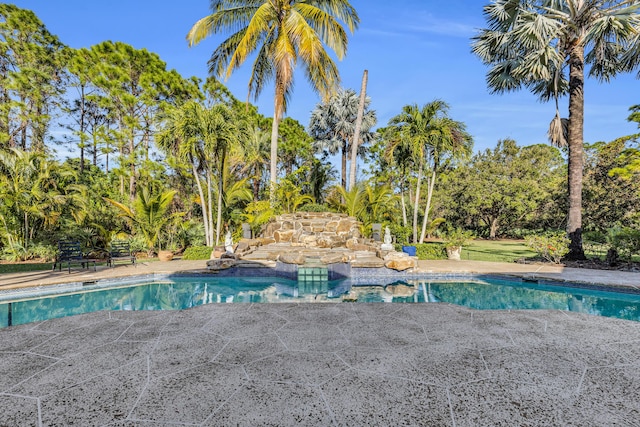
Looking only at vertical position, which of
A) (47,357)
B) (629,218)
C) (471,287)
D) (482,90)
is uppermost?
(482,90)

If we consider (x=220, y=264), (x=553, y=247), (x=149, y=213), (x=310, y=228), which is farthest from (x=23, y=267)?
(x=553, y=247)

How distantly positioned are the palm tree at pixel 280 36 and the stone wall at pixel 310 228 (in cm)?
209

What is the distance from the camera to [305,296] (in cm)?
643

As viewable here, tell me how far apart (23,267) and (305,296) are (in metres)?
8.76

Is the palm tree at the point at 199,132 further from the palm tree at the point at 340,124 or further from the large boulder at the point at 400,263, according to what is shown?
the palm tree at the point at 340,124

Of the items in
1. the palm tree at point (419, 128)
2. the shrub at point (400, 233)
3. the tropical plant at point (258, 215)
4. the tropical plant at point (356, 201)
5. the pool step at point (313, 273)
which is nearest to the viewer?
the pool step at point (313, 273)

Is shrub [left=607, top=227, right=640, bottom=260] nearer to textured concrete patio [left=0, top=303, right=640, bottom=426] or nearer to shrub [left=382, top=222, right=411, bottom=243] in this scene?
shrub [left=382, top=222, right=411, bottom=243]

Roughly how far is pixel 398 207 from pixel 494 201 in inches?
407

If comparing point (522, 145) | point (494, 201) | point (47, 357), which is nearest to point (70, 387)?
point (47, 357)

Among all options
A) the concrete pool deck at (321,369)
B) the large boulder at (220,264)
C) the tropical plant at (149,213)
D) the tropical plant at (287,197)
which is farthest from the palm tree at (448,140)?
the tropical plant at (149,213)

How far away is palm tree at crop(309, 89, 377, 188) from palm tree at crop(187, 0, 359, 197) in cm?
934

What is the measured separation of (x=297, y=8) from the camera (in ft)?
42.2

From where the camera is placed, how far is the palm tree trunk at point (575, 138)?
31.1 feet

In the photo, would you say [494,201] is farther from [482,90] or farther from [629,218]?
[482,90]
